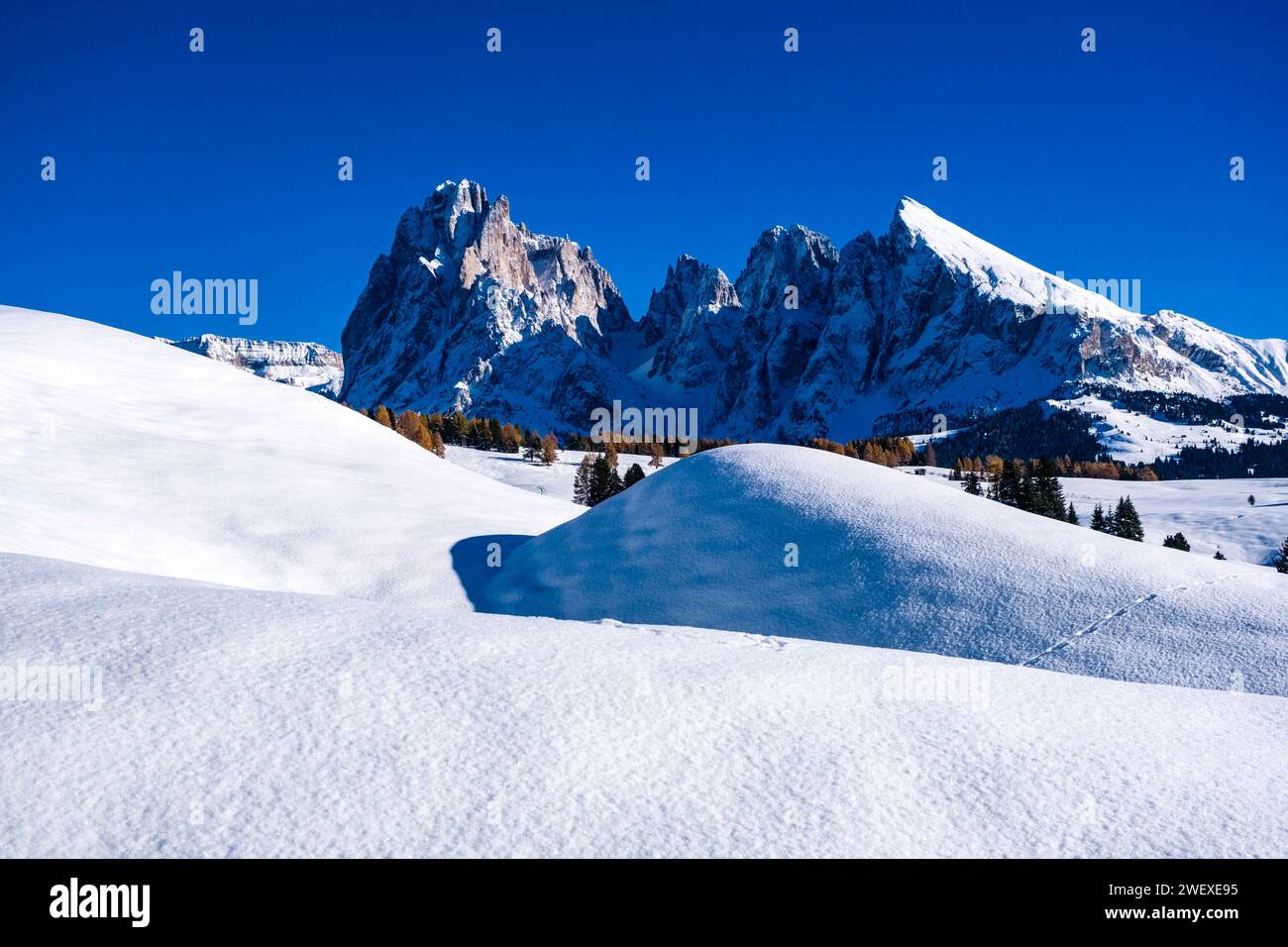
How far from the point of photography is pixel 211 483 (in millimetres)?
24469

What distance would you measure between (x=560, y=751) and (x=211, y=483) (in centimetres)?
2330

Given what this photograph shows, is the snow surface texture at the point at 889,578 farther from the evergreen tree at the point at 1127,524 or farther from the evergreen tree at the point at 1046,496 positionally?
the evergreen tree at the point at 1046,496

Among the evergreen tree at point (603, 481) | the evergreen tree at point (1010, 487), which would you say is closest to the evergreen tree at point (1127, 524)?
the evergreen tree at point (1010, 487)

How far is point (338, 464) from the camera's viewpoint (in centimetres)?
3262

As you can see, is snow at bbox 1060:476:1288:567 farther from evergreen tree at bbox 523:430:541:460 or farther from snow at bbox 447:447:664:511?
evergreen tree at bbox 523:430:541:460

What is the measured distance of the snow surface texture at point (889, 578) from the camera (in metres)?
13.5

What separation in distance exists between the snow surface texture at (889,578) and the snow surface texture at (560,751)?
5722 mm

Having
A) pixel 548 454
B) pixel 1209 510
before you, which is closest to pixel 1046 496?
pixel 1209 510

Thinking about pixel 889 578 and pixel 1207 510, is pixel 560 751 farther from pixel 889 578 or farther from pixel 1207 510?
pixel 1207 510

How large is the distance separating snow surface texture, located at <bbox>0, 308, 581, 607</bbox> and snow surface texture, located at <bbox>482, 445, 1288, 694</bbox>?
4083mm

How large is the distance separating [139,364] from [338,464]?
14.9 metres
